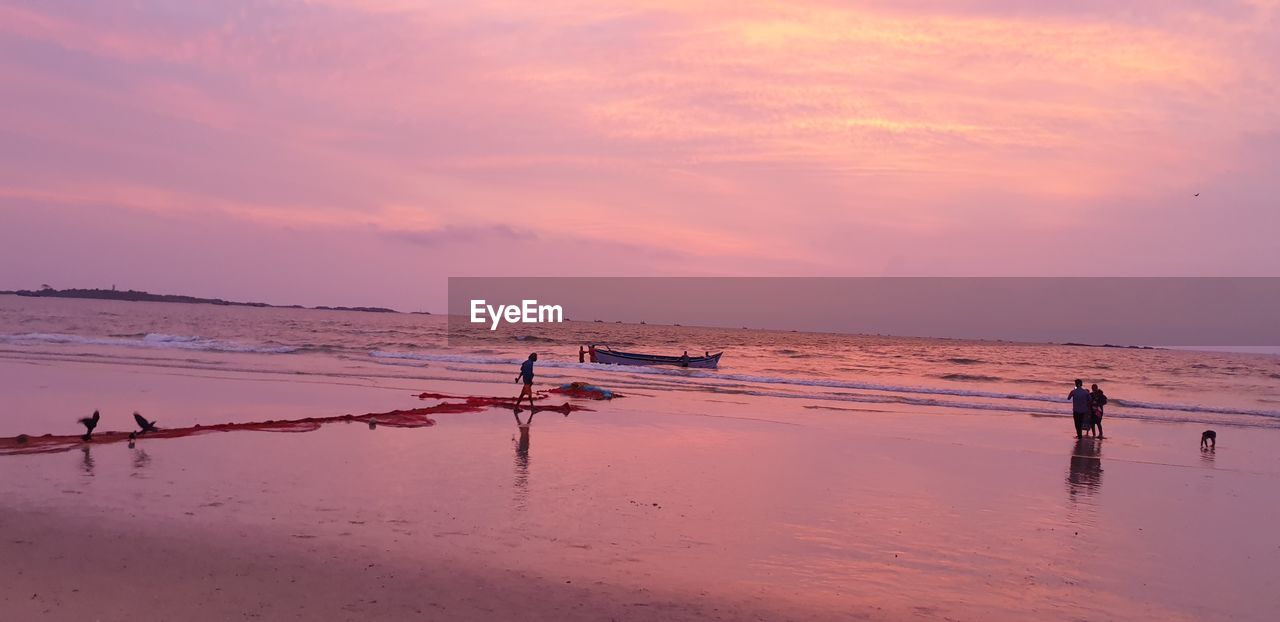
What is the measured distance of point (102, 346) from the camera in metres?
47.1

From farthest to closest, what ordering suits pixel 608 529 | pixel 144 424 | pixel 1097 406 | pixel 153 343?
pixel 153 343
pixel 1097 406
pixel 144 424
pixel 608 529

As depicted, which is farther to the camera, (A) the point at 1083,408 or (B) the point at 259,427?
(A) the point at 1083,408

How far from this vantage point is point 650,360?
52.9 meters

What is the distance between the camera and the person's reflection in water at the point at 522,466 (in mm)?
10742

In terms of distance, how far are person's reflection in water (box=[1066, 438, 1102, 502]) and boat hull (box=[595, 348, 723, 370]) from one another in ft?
103

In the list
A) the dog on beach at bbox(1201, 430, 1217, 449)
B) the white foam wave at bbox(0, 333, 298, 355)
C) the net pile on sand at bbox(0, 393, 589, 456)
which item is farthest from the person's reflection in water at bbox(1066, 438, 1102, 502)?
the white foam wave at bbox(0, 333, 298, 355)

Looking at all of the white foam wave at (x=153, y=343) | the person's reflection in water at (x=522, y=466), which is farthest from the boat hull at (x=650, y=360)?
the person's reflection in water at (x=522, y=466)

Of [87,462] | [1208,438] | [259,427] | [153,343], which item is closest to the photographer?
[87,462]

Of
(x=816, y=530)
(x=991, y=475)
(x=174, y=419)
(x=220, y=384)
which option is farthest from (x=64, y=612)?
(x=220, y=384)

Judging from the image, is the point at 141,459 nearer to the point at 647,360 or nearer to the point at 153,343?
the point at 647,360

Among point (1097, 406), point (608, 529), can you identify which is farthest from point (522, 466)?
point (1097, 406)

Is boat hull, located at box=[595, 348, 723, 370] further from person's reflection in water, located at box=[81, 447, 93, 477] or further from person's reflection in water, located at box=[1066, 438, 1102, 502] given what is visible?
person's reflection in water, located at box=[81, 447, 93, 477]

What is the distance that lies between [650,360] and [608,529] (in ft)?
143

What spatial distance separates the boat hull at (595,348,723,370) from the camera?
52250 mm
